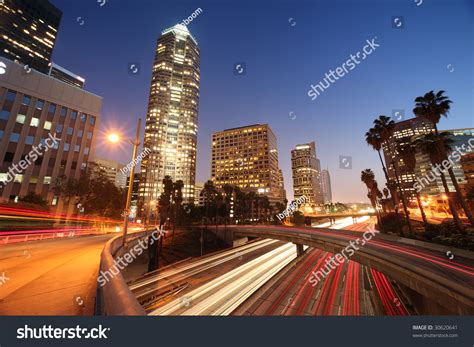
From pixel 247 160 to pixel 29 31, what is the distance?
15880 cm

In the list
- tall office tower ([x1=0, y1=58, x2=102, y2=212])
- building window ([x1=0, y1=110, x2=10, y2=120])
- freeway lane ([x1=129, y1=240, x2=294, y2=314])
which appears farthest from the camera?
building window ([x1=0, y1=110, x2=10, y2=120])

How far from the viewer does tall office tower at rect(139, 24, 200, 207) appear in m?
137

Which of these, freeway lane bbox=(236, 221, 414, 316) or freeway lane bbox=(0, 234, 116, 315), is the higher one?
freeway lane bbox=(0, 234, 116, 315)

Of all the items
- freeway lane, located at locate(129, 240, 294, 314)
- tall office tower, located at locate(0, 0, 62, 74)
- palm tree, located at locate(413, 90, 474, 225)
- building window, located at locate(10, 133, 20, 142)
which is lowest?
freeway lane, located at locate(129, 240, 294, 314)

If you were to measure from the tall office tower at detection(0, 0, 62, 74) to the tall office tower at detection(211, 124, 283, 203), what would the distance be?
126m

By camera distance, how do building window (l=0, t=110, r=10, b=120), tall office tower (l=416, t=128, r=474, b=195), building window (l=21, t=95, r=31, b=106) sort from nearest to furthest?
building window (l=0, t=110, r=10, b=120)
building window (l=21, t=95, r=31, b=106)
tall office tower (l=416, t=128, r=474, b=195)

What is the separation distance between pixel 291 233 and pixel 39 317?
32.8 meters

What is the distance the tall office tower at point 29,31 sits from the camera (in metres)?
94.7

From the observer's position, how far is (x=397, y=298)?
19.9m

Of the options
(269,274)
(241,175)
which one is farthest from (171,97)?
(269,274)

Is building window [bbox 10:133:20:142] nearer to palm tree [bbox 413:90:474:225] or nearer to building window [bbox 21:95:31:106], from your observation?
building window [bbox 21:95:31:106]

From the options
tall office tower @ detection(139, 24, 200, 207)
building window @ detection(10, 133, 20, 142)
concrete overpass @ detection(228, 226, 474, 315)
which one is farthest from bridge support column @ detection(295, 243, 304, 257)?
tall office tower @ detection(139, 24, 200, 207)

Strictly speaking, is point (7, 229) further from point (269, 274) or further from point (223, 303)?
point (269, 274)

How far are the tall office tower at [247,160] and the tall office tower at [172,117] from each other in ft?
79.1
